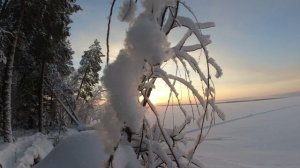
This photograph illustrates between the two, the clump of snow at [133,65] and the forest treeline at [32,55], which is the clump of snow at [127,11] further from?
the forest treeline at [32,55]

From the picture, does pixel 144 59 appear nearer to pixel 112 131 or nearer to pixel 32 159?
pixel 112 131

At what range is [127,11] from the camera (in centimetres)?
71

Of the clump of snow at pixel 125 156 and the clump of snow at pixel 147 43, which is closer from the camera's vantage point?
the clump of snow at pixel 147 43

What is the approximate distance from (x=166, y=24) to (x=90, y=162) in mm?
516

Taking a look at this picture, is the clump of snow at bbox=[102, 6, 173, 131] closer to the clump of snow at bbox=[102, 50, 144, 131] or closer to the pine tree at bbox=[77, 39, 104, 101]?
the clump of snow at bbox=[102, 50, 144, 131]

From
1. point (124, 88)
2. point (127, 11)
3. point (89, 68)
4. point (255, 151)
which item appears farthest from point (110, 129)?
point (89, 68)

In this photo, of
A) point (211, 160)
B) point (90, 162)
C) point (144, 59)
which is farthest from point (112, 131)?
point (211, 160)

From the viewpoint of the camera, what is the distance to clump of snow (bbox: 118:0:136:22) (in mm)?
697

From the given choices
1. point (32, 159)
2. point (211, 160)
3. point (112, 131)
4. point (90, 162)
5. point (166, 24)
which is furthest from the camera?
point (211, 160)

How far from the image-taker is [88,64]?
41.6m

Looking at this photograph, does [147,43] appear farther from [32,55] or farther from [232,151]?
[32,55]

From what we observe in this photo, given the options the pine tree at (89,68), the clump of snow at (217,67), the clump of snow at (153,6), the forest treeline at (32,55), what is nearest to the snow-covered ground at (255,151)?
the forest treeline at (32,55)

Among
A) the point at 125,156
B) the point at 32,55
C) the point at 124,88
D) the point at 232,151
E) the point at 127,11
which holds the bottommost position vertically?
the point at 232,151

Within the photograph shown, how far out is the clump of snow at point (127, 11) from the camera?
2.29 ft
